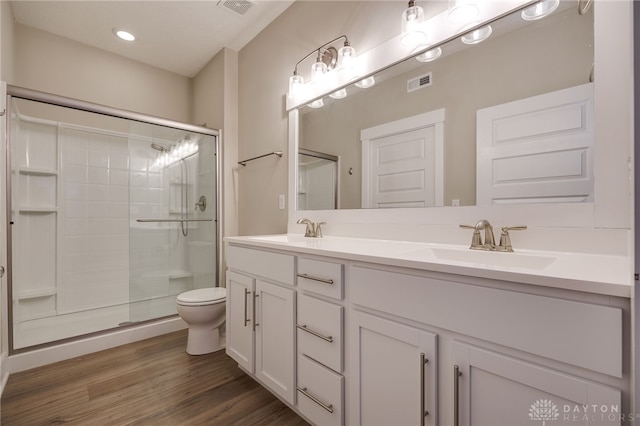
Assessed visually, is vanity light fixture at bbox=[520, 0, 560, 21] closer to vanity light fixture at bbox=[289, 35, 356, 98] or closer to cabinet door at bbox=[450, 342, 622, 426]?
vanity light fixture at bbox=[289, 35, 356, 98]

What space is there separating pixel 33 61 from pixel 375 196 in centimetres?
301

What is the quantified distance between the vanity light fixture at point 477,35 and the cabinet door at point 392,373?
119cm

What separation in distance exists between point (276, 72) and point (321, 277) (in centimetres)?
176

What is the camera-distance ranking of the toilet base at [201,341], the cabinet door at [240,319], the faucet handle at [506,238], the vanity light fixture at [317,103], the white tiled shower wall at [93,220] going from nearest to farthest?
1. the faucet handle at [506,238]
2. the cabinet door at [240,319]
3. the vanity light fixture at [317,103]
4. the toilet base at [201,341]
5. the white tiled shower wall at [93,220]

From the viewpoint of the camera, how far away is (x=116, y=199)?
285 cm

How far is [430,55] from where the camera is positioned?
1.37 m

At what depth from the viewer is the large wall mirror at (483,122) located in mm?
1012

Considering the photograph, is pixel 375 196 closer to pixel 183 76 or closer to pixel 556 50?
pixel 556 50

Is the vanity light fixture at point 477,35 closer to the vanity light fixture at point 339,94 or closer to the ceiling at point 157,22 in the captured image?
the vanity light fixture at point 339,94

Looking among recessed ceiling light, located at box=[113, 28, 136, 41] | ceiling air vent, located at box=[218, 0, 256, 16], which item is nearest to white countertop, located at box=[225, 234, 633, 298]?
ceiling air vent, located at box=[218, 0, 256, 16]

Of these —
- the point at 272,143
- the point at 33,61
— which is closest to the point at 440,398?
the point at 272,143

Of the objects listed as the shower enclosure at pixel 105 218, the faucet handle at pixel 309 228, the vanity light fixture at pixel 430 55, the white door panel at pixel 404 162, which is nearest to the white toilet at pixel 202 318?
the shower enclosure at pixel 105 218

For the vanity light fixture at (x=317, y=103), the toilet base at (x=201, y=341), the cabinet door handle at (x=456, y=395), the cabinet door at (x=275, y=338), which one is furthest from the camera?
the toilet base at (x=201, y=341)

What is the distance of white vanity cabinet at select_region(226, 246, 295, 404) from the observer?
1.33 metres
